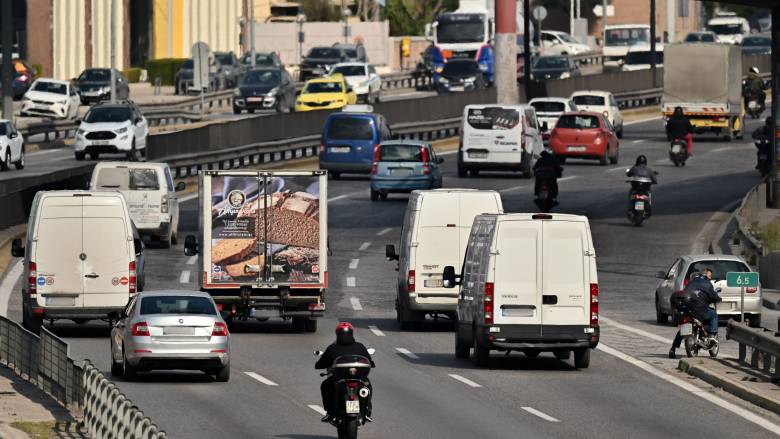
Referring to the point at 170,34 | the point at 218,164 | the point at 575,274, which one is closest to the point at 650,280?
the point at 575,274

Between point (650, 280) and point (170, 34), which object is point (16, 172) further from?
point (170, 34)

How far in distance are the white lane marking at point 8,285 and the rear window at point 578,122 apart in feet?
74.0

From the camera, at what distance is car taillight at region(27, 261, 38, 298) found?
97.7 ft

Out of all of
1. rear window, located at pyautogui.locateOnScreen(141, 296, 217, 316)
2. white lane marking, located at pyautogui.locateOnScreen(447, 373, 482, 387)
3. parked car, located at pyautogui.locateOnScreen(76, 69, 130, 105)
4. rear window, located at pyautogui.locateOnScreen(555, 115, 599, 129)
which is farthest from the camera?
parked car, located at pyautogui.locateOnScreen(76, 69, 130, 105)

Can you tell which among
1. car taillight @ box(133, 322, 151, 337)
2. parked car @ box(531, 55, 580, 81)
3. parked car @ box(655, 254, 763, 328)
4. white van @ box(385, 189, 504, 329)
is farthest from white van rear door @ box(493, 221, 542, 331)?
parked car @ box(531, 55, 580, 81)

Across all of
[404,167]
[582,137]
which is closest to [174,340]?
[404,167]

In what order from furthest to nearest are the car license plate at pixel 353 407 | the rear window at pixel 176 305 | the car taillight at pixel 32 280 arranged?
the car taillight at pixel 32 280 < the rear window at pixel 176 305 < the car license plate at pixel 353 407

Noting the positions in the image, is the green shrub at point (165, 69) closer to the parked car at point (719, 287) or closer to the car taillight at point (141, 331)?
the parked car at point (719, 287)

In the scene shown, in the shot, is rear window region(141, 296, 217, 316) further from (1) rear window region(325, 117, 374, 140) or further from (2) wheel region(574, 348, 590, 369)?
(1) rear window region(325, 117, 374, 140)

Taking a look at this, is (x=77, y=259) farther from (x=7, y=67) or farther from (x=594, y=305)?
(x=7, y=67)

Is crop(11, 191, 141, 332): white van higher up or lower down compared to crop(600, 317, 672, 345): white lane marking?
higher up

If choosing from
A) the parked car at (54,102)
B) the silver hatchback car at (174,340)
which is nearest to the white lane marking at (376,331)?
the silver hatchback car at (174,340)

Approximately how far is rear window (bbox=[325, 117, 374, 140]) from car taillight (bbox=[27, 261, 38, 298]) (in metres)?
26.3

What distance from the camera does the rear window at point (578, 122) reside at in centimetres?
5884
